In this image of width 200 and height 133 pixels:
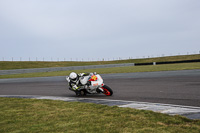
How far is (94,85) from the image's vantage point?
9.91 meters

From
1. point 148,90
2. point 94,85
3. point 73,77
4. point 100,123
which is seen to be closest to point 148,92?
point 148,90

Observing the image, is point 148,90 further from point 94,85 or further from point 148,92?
point 94,85

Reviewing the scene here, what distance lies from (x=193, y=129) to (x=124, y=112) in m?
2.14

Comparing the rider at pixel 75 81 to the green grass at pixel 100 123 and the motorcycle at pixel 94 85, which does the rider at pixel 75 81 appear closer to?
the motorcycle at pixel 94 85

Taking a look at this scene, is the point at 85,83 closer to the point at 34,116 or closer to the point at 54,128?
the point at 34,116

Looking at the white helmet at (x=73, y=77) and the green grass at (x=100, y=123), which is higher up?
the white helmet at (x=73, y=77)

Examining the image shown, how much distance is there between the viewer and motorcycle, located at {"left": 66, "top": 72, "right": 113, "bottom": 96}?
9.91 metres

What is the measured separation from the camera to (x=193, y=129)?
4172 millimetres

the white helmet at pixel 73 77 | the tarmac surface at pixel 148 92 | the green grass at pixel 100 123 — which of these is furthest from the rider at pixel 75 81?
the green grass at pixel 100 123

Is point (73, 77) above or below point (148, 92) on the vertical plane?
above

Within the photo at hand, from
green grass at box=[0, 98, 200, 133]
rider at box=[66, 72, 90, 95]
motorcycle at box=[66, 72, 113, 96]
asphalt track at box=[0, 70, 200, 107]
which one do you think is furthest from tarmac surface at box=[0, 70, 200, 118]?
green grass at box=[0, 98, 200, 133]

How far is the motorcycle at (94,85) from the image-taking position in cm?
991

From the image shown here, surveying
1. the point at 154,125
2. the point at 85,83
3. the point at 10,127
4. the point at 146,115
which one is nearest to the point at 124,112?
the point at 146,115

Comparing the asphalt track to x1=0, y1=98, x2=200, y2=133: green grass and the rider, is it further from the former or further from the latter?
x1=0, y1=98, x2=200, y2=133: green grass
